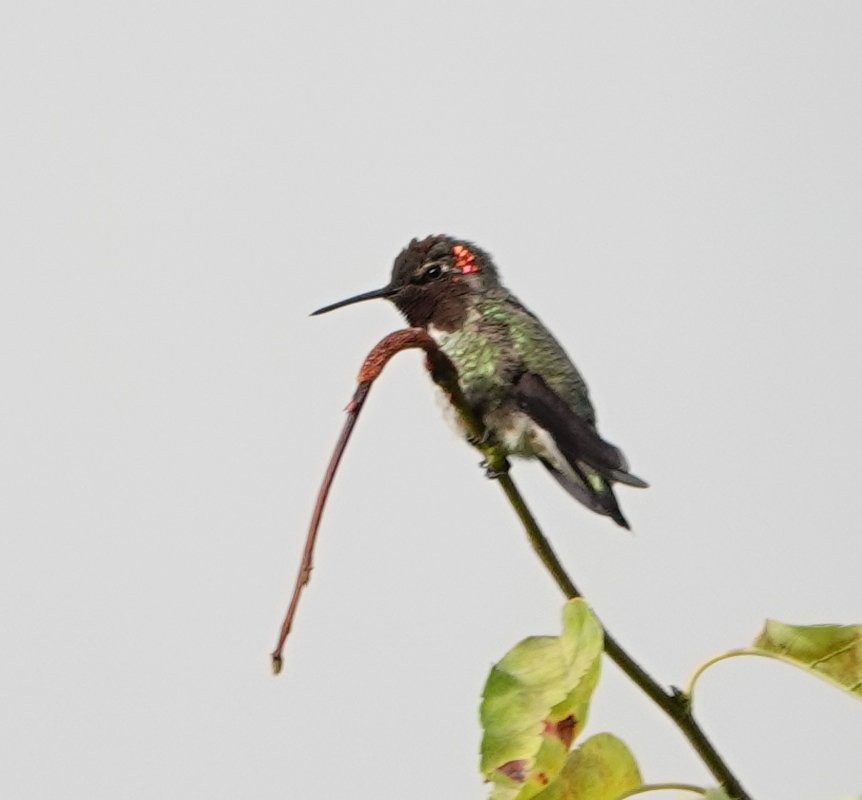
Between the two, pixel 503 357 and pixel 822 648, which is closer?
pixel 822 648

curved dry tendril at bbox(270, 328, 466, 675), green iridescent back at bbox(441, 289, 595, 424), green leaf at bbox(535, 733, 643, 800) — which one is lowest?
green leaf at bbox(535, 733, 643, 800)

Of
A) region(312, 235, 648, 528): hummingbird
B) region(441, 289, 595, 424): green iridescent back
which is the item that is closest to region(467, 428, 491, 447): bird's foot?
region(312, 235, 648, 528): hummingbird

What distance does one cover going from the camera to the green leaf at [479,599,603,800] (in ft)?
4.05

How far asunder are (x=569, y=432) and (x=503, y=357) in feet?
2.23

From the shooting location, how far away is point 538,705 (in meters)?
1.30

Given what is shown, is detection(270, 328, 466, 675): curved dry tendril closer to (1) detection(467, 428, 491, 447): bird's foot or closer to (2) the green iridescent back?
(1) detection(467, 428, 491, 447): bird's foot

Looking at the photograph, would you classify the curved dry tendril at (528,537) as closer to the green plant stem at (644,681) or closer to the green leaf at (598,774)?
the green plant stem at (644,681)

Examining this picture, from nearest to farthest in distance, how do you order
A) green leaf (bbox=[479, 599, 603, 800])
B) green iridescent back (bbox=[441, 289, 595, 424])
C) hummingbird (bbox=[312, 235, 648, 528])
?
green leaf (bbox=[479, 599, 603, 800]) → hummingbird (bbox=[312, 235, 648, 528]) → green iridescent back (bbox=[441, 289, 595, 424])

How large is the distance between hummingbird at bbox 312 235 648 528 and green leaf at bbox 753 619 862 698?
4.55 ft

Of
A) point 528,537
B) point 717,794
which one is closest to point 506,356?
point 528,537

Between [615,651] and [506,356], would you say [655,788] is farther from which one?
[506,356]

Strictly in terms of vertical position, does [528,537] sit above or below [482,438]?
below

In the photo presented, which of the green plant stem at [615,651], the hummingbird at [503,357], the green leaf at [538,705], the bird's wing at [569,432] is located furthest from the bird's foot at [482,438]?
the hummingbird at [503,357]

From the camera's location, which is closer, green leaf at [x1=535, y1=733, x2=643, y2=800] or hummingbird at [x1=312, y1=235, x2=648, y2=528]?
green leaf at [x1=535, y1=733, x2=643, y2=800]
